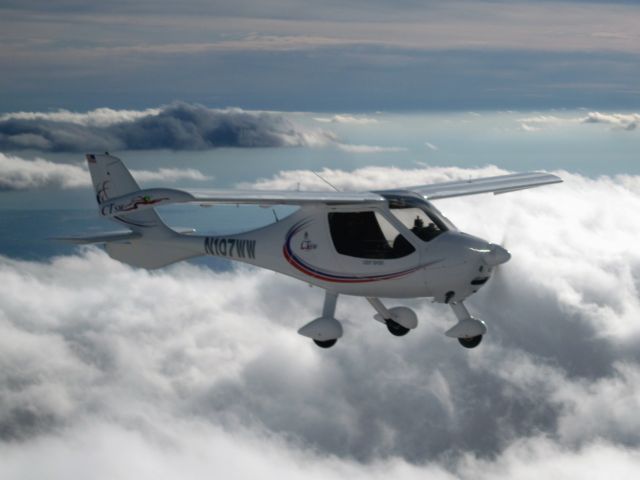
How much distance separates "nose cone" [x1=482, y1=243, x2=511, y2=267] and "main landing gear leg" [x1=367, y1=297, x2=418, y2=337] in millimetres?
3186

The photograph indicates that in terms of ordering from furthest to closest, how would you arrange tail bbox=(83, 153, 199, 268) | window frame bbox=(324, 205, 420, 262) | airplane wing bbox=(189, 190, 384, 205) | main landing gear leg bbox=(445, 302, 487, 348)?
tail bbox=(83, 153, 199, 268) → main landing gear leg bbox=(445, 302, 487, 348) → airplane wing bbox=(189, 190, 384, 205) → window frame bbox=(324, 205, 420, 262)

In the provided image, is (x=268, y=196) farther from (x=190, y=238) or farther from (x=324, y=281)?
(x=190, y=238)

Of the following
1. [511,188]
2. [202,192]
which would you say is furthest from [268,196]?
[511,188]

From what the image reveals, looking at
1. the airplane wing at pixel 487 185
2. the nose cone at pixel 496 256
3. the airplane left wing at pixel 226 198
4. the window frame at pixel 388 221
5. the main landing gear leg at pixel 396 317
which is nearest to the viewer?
the airplane left wing at pixel 226 198

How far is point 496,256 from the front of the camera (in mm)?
21781

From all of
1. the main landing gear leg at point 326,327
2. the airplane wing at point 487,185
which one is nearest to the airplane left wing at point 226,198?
the main landing gear leg at point 326,327

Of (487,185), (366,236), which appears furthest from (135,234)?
(487,185)

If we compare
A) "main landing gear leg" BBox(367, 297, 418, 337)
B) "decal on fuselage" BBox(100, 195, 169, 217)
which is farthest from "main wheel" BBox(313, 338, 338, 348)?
"decal on fuselage" BBox(100, 195, 169, 217)

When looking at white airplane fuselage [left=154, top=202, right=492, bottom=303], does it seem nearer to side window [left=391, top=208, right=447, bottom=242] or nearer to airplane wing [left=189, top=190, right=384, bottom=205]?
side window [left=391, top=208, right=447, bottom=242]

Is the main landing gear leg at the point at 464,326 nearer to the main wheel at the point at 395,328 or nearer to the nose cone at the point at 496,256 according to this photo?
the nose cone at the point at 496,256

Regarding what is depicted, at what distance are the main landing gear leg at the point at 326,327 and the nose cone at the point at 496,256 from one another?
153 inches

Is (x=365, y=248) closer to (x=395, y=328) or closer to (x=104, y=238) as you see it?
(x=395, y=328)

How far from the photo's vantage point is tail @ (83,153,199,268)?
26.7m

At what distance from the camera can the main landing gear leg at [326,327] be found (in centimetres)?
2331
